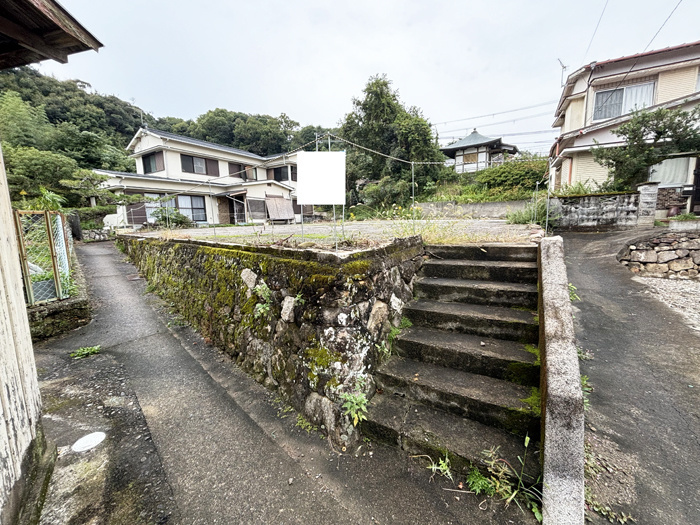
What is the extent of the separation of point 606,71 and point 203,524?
17.9m

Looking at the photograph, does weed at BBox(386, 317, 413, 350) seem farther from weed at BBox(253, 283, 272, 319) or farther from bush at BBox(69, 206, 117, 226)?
bush at BBox(69, 206, 117, 226)

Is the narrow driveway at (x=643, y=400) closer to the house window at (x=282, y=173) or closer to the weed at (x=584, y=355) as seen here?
the weed at (x=584, y=355)

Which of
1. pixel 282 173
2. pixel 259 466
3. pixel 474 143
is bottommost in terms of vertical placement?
pixel 259 466

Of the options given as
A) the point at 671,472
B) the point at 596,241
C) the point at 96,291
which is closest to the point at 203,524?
the point at 671,472

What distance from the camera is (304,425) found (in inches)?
92.3

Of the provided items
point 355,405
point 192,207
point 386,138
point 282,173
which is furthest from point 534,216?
point 282,173

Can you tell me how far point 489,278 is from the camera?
2.92 meters

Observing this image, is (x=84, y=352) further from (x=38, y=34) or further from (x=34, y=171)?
(x=34, y=171)

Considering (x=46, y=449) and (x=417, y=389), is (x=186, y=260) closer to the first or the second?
(x=46, y=449)

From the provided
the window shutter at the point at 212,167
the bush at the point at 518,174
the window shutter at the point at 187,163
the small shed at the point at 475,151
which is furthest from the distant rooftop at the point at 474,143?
the window shutter at the point at 187,163

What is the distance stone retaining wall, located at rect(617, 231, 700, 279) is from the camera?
19.6 ft

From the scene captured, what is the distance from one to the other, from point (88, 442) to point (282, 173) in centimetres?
2424

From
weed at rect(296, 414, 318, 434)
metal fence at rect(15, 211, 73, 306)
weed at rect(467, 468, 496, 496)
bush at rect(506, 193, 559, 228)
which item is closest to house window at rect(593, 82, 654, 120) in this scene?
bush at rect(506, 193, 559, 228)

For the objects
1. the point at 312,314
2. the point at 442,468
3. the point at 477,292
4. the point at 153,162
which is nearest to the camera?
the point at 442,468
